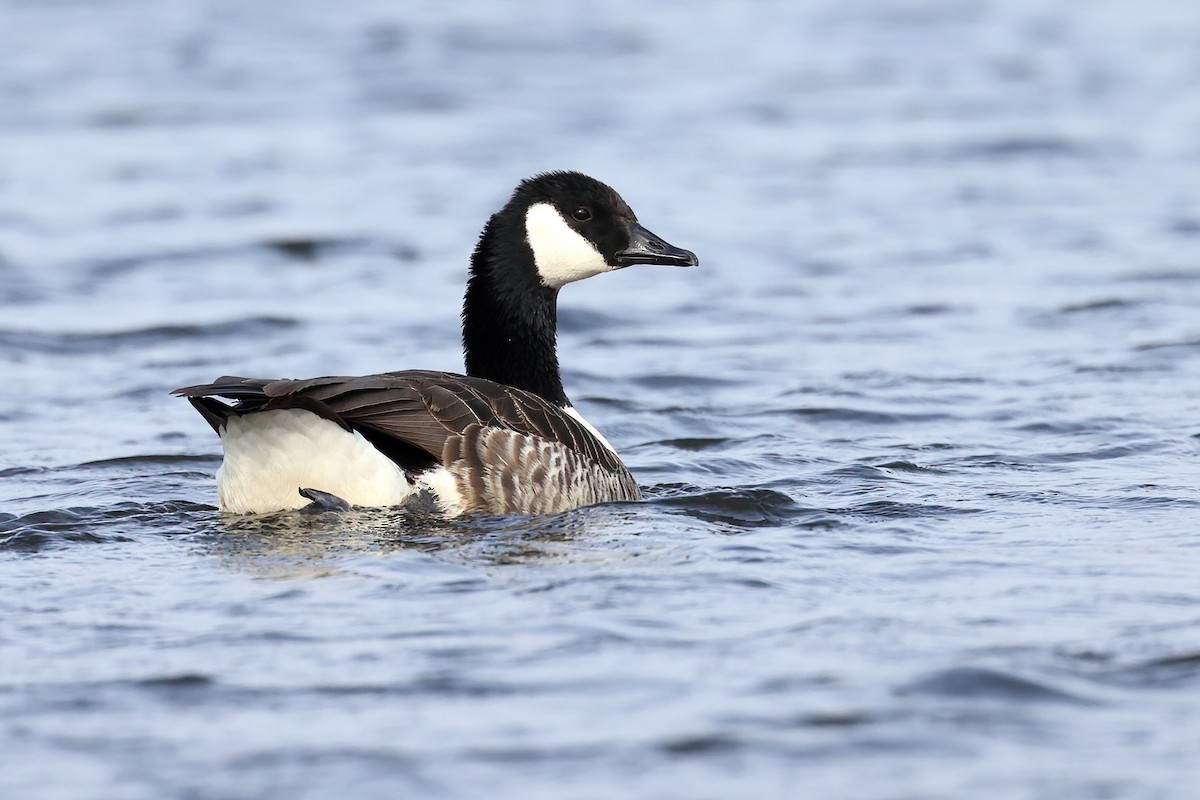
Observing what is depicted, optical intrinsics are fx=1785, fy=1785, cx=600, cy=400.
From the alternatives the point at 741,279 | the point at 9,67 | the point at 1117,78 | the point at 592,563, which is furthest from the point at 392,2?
the point at 592,563

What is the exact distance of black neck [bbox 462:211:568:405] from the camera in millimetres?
9281

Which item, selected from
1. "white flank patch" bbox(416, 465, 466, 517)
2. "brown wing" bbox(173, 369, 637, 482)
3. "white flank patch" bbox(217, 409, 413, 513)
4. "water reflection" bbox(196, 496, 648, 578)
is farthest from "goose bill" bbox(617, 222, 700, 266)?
"white flank patch" bbox(217, 409, 413, 513)

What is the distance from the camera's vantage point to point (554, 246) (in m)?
9.34

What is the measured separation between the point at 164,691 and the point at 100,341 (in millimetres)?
8119

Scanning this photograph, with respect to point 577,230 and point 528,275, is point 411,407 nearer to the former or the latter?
point 528,275

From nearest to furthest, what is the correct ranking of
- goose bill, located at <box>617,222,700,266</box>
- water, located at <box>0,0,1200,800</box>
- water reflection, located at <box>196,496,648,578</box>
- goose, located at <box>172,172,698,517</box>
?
water, located at <box>0,0,1200,800</box>
water reflection, located at <box>196,496,648,578</box>
goose, located at <box>172,172,698,517</box>
goose bill, located at <box>617,222,700,266</box>

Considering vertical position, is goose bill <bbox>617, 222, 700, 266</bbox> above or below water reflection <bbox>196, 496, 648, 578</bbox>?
above

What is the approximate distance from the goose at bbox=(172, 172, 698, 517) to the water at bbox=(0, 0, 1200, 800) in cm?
25

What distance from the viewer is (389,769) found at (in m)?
5.33

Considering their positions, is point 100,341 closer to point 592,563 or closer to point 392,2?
point 592,563

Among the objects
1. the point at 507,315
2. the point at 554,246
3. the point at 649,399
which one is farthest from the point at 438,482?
the point at 649,399

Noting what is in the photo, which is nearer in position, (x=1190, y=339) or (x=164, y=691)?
(x=164, y=691)

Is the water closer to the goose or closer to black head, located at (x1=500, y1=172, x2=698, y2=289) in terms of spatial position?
the goose

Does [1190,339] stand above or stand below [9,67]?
below
